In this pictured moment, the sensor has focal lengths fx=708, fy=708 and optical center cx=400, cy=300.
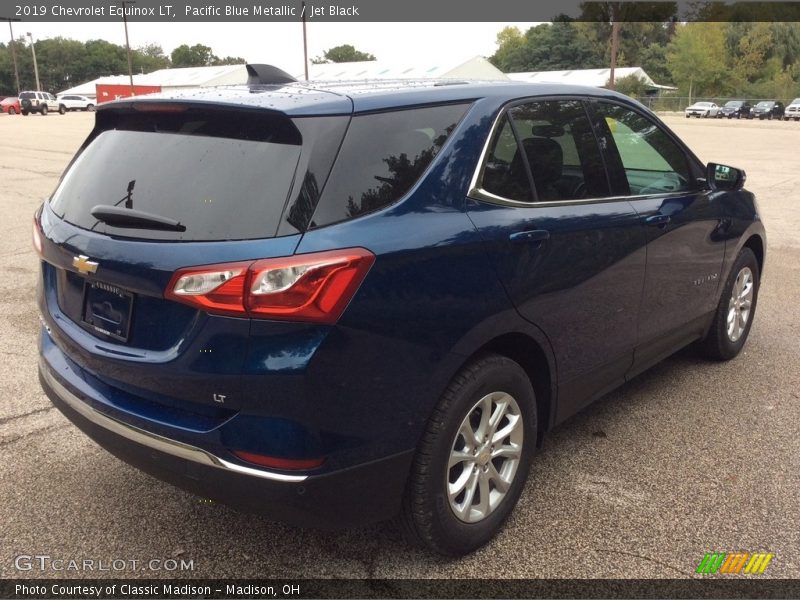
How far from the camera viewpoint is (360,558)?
2.72 metres

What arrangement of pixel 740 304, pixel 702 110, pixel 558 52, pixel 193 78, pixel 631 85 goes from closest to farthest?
pixel 740 304
pixel 702 110
pixel 631 85
pixel 193 78
pixel 558 52

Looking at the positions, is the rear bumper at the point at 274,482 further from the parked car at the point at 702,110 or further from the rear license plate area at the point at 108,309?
the parked car at the point at 702,110

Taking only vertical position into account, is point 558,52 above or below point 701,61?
above

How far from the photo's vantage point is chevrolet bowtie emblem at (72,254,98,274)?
243 centimetres

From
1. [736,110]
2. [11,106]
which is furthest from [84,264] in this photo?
[11,106]

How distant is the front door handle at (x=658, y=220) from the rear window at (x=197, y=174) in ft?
6.65

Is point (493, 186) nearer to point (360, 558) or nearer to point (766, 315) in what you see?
point (360, 558)

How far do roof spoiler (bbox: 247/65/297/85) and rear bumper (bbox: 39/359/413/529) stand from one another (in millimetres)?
1558

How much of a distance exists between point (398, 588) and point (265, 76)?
86.6 inches

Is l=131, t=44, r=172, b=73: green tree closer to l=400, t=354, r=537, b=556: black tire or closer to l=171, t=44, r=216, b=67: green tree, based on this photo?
l=171, t=44, r=216, b=67: green tree

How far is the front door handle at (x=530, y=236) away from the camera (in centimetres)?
268

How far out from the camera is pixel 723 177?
4.33m

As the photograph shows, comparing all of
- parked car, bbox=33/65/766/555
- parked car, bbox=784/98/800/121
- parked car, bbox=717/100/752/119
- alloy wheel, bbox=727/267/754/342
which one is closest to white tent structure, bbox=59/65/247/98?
parked car, bbox=717/100/752/119

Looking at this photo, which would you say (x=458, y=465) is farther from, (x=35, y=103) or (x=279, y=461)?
(x=35, y=103)
